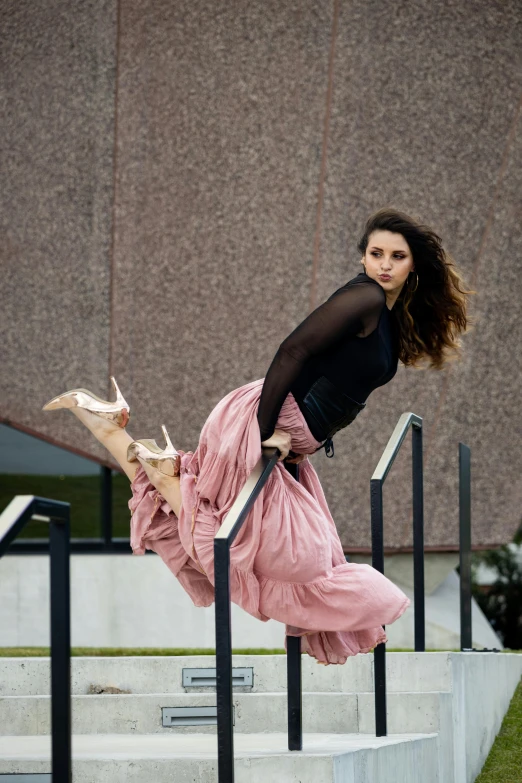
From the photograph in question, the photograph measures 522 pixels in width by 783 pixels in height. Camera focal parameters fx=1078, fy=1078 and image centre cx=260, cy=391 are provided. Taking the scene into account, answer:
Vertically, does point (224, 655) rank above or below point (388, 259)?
below

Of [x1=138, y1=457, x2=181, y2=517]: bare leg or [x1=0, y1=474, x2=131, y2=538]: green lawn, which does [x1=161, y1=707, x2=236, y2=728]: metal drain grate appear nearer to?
[x1=138, y1=457, x2=181, y2=517]: bare leg

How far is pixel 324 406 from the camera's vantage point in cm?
308

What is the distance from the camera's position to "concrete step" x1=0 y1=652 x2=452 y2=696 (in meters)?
4.20

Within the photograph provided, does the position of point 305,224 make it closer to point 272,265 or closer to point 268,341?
Answer: point 272,265

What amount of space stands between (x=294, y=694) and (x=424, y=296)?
1223 millimetres

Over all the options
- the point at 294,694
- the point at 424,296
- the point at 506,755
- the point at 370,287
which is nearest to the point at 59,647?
the point at 294,694

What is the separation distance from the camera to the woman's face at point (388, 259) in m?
3.10

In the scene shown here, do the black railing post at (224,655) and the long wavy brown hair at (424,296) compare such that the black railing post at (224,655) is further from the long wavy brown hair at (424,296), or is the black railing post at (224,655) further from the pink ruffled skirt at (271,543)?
the long wavy brown hair at (424,296)

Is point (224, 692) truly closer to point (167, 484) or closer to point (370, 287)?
point (167, 484)

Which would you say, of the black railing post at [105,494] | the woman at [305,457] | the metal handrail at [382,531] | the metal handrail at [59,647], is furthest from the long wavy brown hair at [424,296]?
the black railing post at [105,494]

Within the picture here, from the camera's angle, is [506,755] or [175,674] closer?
[175,674]

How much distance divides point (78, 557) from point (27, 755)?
5.08m

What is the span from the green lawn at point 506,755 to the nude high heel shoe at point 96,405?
204 cm

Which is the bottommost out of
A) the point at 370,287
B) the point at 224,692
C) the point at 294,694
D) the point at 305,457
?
the point at 294,694
